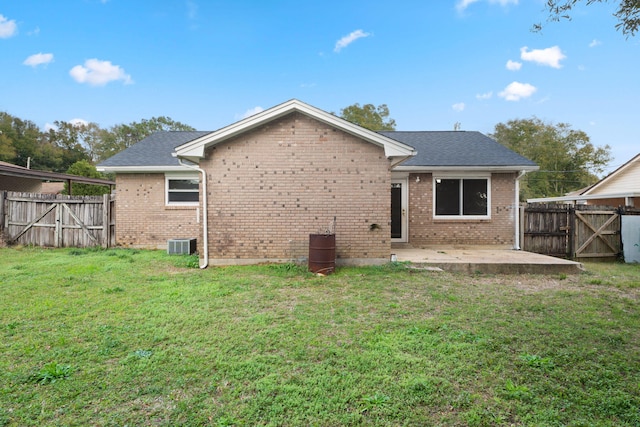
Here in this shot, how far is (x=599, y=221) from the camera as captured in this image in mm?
10453

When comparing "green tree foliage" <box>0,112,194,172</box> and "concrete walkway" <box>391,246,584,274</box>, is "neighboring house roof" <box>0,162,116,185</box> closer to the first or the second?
"concrete walkway" <box>391,246,584,274</box>

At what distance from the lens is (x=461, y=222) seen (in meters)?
10.6

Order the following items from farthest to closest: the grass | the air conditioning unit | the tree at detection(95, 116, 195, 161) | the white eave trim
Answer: the tree at detection(95, 116, 195, 161), the air conditioning unit, the white eave trim, the grass

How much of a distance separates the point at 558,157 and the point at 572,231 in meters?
32.3

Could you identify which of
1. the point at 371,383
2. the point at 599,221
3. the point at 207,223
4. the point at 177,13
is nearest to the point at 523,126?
the point at 599,221

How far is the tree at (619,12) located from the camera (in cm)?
403

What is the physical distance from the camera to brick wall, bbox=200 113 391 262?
7926mm

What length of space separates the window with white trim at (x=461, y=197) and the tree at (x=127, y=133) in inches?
1846

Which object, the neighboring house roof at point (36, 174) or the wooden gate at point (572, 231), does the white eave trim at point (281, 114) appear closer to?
the wooden gate at point (572, 231)

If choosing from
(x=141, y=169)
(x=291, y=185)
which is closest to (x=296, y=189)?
(x=291, y=185)

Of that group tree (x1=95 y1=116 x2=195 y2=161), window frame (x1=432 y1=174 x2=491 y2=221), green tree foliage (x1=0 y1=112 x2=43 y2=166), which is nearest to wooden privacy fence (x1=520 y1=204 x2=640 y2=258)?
window frame (x1=432 y1=174 x2=491 y2=221)

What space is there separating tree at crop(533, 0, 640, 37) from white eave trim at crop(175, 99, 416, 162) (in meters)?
3.41

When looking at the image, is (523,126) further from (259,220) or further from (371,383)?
(371,383)

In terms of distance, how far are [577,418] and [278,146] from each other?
7.02 metres
